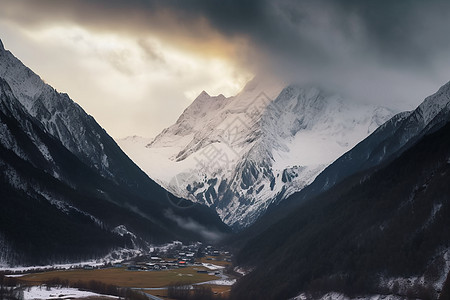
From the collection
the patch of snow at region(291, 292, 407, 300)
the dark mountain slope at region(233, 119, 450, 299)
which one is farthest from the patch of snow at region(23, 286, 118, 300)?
the dark mountain slope at region(233, 119, 450, 299)

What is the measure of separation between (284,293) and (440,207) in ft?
182

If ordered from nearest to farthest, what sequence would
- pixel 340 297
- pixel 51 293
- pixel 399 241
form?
1. pixel 340 297
2. pixel 399 241
3. pixel 51 293

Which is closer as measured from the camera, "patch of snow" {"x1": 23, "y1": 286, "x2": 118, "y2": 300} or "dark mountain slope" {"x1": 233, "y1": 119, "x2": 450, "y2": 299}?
"dark mountain slope" {"x1": 233, "y1": 119, "x2": 450, "y2": 299}

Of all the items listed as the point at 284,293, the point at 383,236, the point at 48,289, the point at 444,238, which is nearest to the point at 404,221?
A: the point at 383,236

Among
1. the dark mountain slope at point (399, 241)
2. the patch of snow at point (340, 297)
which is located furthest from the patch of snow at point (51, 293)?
the dark mountain slope at point (399, 241)

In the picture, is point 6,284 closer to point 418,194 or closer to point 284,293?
point 284,293

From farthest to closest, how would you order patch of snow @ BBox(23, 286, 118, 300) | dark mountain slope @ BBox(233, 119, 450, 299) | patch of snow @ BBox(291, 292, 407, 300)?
patch of snow @ BBox(23, 286, 118, 300)
dark mountain slope @ BBox(233, 119, 450, 299)
patch of snow @ BBox(291, 292, 407, 300)

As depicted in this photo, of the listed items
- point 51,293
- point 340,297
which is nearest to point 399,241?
point 340,297

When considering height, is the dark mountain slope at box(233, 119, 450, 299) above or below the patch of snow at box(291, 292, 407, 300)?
above

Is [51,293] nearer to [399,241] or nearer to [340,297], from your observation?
[340,297]

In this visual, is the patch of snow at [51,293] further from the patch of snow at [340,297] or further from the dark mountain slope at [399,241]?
the dark mountain slope at [399,241]

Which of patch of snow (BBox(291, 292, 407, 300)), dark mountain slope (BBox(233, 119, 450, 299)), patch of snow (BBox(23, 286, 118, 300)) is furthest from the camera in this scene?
patch of snow (BBox(23, 286, 118, 300))

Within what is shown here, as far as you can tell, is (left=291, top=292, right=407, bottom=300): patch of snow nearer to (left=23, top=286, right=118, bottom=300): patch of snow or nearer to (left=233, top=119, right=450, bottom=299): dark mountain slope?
(left=233, top=119, right=450, bottom=299): dark mountain slope

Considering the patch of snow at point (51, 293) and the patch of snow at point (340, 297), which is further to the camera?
the patch of snow at point (51, 293)
